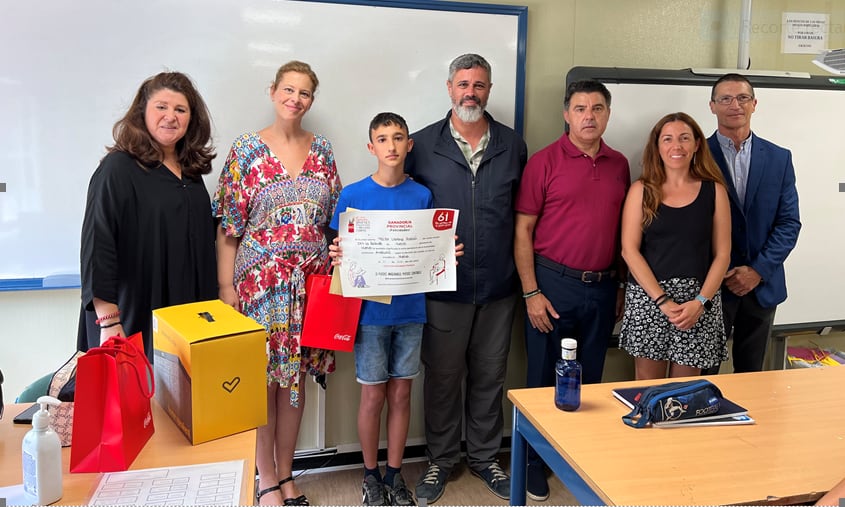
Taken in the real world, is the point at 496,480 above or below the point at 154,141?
below

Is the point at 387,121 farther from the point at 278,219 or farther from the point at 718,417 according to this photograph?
the point at 718,417

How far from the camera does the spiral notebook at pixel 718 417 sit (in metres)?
1.61

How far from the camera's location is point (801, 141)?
3219 millimetres

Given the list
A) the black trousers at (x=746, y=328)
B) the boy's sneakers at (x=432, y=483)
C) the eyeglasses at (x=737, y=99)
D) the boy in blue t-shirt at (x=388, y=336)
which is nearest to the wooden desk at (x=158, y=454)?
the boy in blue t-shirt at (x=388, y=336)

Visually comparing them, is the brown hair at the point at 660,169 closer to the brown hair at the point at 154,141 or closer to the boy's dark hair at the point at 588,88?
the boy's dark hair at the point at 588,88

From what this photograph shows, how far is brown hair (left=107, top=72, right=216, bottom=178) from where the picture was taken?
204cm

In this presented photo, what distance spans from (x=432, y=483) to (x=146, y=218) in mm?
1688

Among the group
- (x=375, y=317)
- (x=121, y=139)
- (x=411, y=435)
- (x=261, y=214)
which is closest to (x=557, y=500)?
(x=411, y=435)

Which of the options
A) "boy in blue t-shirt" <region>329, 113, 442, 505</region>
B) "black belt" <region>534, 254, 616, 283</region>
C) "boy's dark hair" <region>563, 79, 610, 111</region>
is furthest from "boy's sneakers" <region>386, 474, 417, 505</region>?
"boy's dark hair" <region>563, 79, 610, 111</region>

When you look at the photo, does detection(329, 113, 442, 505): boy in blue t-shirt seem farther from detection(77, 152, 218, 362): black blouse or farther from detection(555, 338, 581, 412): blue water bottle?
detection(555, 338, 581, 412): blue water bottle

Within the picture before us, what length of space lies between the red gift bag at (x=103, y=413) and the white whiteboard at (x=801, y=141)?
241 cm

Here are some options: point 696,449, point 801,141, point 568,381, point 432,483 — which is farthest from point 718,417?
point 801,141

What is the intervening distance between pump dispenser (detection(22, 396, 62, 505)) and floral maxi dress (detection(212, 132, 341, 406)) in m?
1.21

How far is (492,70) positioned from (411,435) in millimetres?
1872
